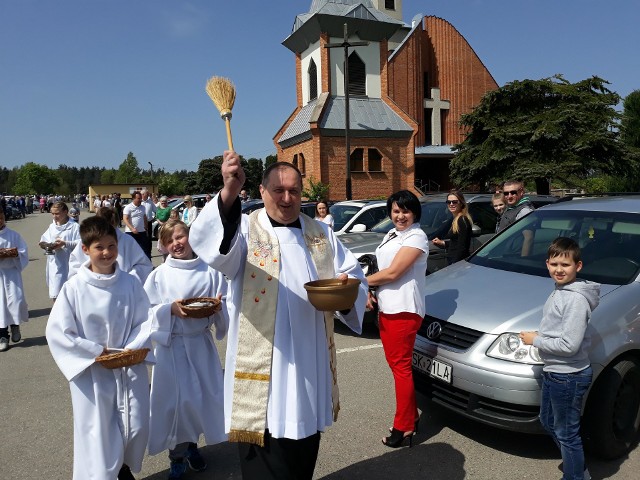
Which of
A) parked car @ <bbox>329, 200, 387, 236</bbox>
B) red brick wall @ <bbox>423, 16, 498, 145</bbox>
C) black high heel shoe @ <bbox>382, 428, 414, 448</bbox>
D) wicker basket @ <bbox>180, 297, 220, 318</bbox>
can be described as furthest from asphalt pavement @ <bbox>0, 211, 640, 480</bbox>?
red brick wall @ <bbox>423, 16, 498, 145</bbox>

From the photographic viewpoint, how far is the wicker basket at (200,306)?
3264mm

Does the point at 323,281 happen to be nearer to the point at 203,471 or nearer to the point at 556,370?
the point at 556,370

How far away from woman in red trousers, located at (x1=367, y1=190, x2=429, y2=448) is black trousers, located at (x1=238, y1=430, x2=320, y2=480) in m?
1.40

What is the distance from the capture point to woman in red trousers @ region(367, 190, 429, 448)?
12.3 ft

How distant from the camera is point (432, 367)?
151 inches

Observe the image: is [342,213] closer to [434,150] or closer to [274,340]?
[274,340]

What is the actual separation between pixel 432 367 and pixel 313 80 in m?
31.5

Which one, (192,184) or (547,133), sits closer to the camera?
(547,133)

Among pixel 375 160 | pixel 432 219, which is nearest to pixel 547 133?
pixel 375 160

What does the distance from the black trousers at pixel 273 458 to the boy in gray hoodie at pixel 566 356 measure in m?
1.59

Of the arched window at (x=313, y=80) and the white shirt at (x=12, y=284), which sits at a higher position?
→ the arched window at (x=313, y=80)

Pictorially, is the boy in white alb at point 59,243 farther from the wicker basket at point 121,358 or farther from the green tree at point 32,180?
the green tree at point 32,180

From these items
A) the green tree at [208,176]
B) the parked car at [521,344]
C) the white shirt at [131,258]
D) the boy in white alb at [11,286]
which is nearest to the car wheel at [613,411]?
the parked car at [521,344]

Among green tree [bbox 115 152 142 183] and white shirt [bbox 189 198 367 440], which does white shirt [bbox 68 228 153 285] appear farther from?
green tree [bbox 115 152 142 183]
